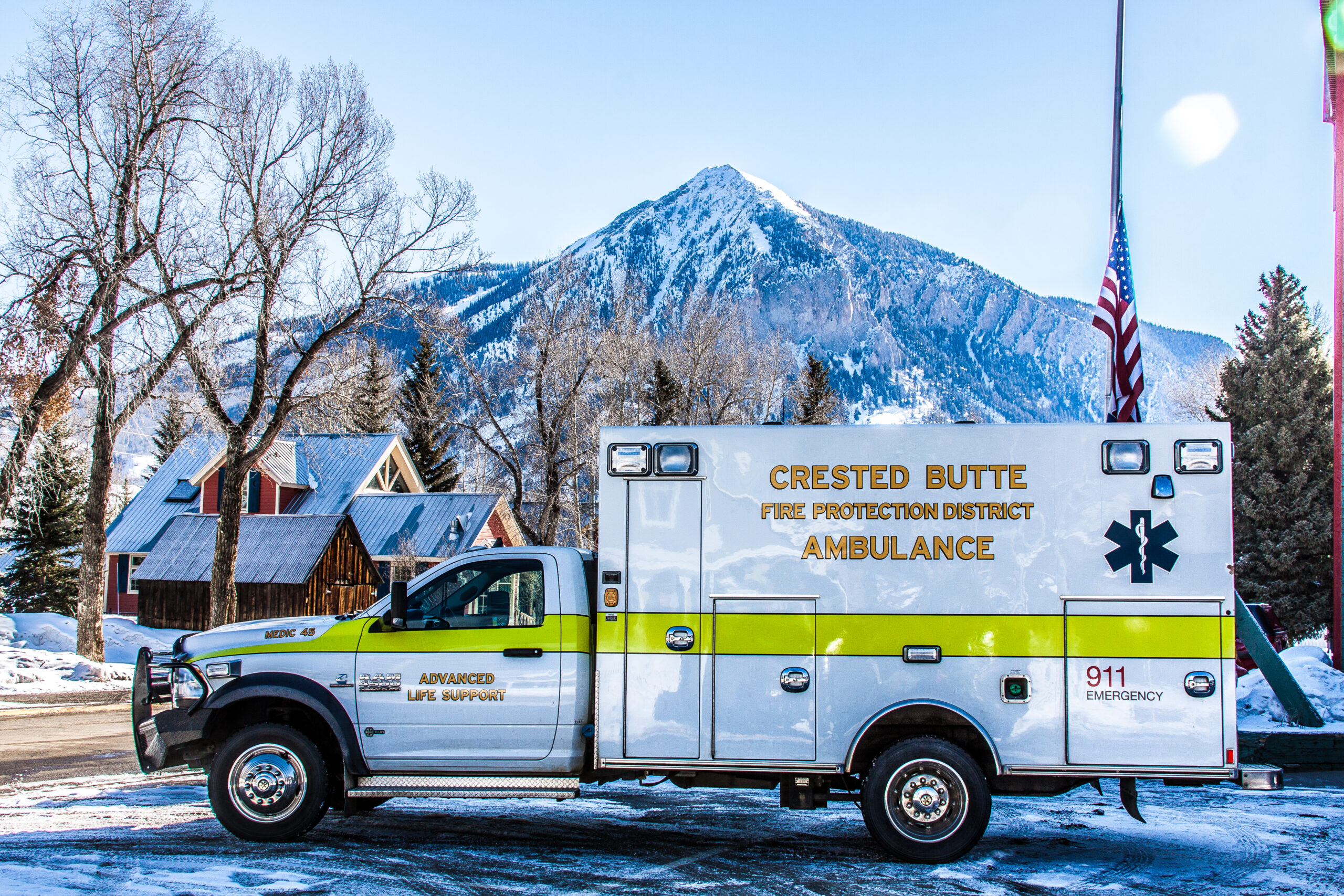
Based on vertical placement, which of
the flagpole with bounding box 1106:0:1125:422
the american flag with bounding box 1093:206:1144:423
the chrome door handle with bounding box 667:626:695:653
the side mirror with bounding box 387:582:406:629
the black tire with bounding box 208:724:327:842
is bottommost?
the black tire with bounding box 208:724:327:842

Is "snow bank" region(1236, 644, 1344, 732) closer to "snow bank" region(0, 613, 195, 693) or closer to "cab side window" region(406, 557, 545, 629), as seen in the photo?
"cab side window" region(406, 557, 545, 629)

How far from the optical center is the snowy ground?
5.98 meters

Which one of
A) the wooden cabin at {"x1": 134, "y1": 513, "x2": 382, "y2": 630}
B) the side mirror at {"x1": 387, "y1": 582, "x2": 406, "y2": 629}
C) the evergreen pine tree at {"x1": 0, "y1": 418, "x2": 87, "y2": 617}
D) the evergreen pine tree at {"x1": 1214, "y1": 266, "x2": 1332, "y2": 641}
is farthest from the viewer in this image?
the evergreen pine tree at {"x1": 0, "y1": 418, "x2": 87, "y2": 617}

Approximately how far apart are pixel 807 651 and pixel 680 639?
882 mm

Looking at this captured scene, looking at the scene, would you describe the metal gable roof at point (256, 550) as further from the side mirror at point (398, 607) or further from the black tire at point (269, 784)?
the side mirror at point (398, 607)

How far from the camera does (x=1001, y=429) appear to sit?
6801 mm

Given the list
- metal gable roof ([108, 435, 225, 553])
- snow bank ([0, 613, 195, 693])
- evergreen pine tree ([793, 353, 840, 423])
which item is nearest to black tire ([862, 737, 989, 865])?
snow bank ([0, 613, 195, 693])

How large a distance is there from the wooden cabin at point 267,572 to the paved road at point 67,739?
738 inches

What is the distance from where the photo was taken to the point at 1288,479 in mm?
28109

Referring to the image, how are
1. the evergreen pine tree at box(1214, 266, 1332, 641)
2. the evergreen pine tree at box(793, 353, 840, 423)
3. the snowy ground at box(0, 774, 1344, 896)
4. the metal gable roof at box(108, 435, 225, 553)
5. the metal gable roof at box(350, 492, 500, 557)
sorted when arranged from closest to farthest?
the snowy ground at box(0, 774, 1344, 896), the evergreen pine tree at box(1214, 266, 1332, 641), the metal gable roof at box(108, 435, 225, 553), the metal gable roof at box(350, 492, 500, 557), the evergreen pine tree at box(793, 353, 840, 423)

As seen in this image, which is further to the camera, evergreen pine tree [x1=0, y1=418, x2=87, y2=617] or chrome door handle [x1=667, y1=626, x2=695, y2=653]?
evergreen pine tree [x1=0, y1=418, x2=87, y2=617]

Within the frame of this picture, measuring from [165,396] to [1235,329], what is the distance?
30.5 metres

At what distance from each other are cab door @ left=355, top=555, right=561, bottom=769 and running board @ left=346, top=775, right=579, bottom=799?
0.12 m

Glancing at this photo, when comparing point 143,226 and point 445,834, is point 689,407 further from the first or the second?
point 445,834
